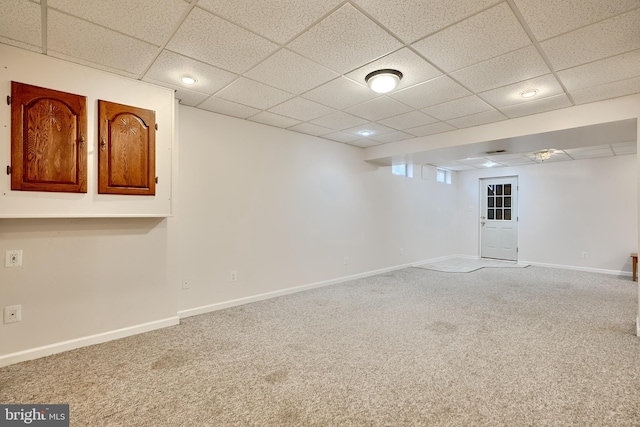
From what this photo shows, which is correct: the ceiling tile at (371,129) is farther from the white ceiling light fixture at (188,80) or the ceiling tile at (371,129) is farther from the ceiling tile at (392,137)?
the white ceiling light fixture at (188,80)

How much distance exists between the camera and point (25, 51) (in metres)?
2.34

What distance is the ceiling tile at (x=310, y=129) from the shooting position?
13.9 feet

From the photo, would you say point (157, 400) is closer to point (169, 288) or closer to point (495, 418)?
point (169, 288)

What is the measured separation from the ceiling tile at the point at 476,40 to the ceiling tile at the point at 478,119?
1.44 meters

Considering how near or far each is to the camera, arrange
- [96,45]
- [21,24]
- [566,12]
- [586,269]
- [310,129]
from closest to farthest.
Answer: [566,12]
[21,24]
[96,45]
[310,129]
[586,269]

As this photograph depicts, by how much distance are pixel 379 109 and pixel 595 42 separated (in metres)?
1.88

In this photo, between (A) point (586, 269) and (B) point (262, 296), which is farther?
(A) point (586, 269)

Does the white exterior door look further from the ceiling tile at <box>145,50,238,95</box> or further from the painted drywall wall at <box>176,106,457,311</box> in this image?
the ceiling tile at <box>145,50,238,95</box>

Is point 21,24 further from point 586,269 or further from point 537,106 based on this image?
point 586,269

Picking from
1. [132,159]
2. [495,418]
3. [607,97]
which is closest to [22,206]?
[132,159]

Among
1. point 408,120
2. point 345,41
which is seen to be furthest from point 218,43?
point 408,120

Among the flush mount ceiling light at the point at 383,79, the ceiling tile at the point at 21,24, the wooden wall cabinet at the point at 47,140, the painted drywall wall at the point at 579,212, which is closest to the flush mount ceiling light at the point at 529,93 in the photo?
the flush mount ceiling light at the point at 383,79

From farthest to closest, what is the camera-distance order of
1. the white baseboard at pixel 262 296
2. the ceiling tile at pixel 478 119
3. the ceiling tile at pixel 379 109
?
the ceiling tile at pixel 478 119
the white baseboard at pixel 262 296
the ceiling tile at pixel 379 109

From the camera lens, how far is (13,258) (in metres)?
2.42
